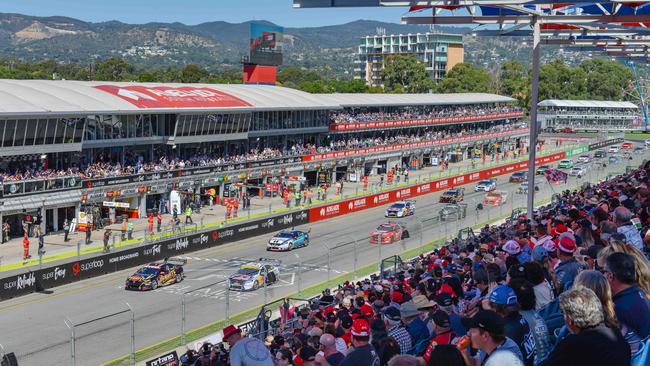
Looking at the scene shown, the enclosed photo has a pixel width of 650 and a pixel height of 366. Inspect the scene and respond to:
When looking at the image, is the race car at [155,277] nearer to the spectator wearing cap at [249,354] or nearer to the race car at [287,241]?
the race car at [287,241]

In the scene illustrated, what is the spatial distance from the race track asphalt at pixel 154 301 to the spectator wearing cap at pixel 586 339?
660 inches

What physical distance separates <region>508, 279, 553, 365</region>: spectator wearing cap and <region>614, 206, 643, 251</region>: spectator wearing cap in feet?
8.42

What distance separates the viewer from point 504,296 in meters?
7.13

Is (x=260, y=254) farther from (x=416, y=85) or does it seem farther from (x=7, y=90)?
(x=416, y=85)

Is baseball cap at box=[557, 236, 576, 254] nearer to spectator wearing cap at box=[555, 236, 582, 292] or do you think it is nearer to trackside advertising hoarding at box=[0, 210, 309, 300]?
spectator wearing cap at box=[555, 236, 582, 292]

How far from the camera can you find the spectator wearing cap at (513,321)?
22.3 feet

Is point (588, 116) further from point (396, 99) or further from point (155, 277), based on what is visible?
point (155, 277)

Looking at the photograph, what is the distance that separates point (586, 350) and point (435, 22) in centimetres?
1428

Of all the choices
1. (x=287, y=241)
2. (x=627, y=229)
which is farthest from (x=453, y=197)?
(x=627, y=229)

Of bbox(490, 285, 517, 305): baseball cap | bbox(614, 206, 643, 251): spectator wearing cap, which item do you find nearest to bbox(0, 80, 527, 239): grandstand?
bbox(614, 206, 643, 251): spectator wearing cap

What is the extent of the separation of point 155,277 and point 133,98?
64.2ft

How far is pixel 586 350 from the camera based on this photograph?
4.91m

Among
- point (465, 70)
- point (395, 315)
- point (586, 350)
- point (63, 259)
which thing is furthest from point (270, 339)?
point (465, 70)

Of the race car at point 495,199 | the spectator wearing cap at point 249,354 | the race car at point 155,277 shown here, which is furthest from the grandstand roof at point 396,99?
the spectator wearing cap at point 249,354
